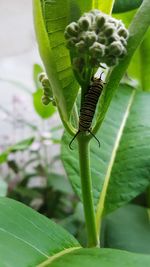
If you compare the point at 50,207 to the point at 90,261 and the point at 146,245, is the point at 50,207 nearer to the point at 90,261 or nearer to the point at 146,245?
the point at 146,245

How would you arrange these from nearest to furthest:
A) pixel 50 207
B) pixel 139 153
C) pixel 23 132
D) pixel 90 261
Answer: pixel 90 261, pixel 139 153, pixel 50 207, pixel 23 132

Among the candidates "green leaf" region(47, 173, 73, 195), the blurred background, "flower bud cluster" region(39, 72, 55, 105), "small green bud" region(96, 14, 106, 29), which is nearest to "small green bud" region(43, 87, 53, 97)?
"flower bud cluster" region(39, 72, 55, 105)

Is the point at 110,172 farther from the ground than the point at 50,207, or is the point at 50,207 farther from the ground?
the point at 110,172

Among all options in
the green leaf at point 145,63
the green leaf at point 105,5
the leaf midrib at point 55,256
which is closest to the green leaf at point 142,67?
the green leaf at point 145,63

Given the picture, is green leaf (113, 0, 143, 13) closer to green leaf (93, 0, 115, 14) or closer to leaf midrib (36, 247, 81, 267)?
green leaf (93, 0, 115, 14)

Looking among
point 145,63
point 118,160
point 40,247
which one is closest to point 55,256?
point 40,247

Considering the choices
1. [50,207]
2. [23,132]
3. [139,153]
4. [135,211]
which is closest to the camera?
[139,153]

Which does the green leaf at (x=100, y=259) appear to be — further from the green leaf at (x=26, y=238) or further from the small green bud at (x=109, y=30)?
the small green bud at (x=109, y=30)

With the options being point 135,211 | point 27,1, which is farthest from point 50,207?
point 27,1
